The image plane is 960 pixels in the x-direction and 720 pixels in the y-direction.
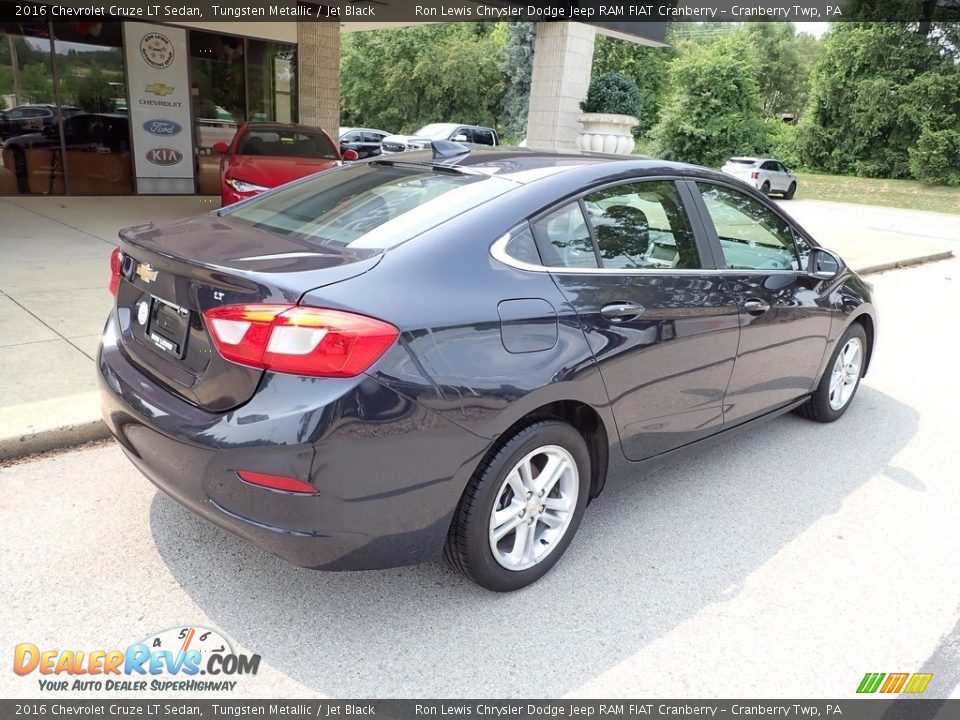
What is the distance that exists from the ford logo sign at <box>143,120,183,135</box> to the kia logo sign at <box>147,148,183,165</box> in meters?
0.31

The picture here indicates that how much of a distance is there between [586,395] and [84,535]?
2.14 meters

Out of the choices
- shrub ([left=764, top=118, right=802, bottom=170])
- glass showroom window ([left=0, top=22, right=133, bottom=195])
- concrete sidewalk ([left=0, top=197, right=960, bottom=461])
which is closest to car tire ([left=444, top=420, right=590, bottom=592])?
concrete sidewalk ([left=0, top=197, right=960, bottom=461])

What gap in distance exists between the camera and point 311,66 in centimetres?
1488

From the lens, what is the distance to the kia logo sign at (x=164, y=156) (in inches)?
545

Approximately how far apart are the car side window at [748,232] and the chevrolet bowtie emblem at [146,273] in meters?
2.48

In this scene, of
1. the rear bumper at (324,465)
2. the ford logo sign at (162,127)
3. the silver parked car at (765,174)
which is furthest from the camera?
the silver parked car at (765,174)

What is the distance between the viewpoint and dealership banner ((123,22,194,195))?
43.8 feet

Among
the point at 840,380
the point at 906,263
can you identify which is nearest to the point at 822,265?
the point at 840,380

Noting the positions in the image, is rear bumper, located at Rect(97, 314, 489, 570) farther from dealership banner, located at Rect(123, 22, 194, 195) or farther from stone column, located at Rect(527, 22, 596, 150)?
dealership banner, located at Rect(123, 22, 194, 195)

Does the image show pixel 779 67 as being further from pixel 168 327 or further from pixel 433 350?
pixel 168 327

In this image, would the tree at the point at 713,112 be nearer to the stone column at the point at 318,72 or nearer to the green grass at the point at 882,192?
the green grass at the point at 882,192

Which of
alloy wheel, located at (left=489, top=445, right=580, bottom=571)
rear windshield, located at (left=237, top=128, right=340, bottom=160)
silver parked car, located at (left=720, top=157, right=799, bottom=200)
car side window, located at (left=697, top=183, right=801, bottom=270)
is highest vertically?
car side window, located at (left=697, top=183, right=801, bottom=270)

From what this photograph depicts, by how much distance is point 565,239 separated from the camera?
2908 mm

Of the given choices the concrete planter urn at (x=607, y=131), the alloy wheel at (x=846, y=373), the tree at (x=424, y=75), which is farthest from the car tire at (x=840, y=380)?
the tree at (x=424, y=75)
